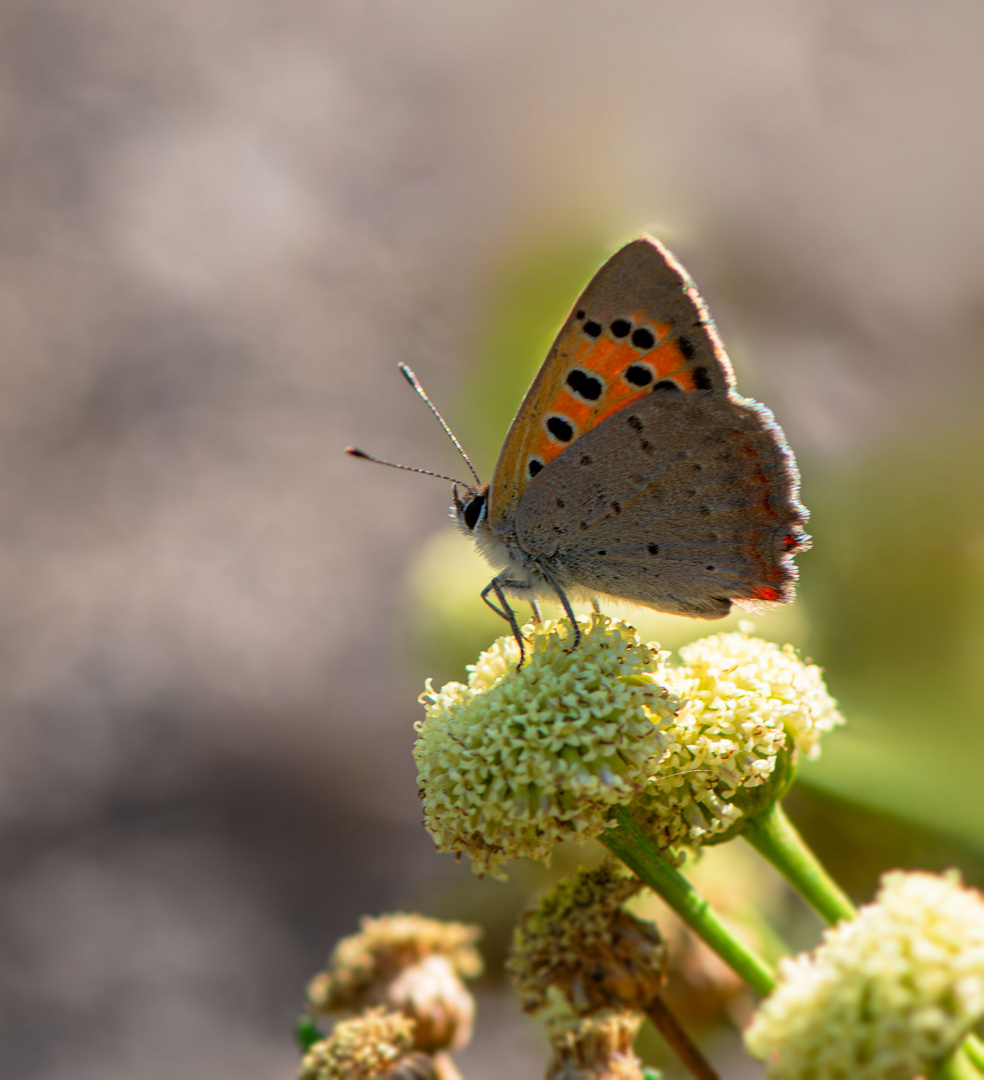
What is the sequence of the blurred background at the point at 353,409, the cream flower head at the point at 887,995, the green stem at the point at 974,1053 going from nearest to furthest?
the cream flower head at the point at 887,995 → the green stem at the point at 974,1053 → the blurred background at the point at 353,409

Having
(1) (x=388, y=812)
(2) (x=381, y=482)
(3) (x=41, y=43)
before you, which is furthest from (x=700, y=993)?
(3) (x=41, y=43)

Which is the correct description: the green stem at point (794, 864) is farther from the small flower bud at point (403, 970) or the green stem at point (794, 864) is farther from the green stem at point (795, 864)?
the small flower bud at point (403, 970)

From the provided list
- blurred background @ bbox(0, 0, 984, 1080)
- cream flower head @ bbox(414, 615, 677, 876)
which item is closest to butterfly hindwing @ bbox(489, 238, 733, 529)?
cream flower head @ bbox(414, 615, 677, 876)

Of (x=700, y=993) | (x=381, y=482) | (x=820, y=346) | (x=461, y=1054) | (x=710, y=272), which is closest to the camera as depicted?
(x=700, y=993)

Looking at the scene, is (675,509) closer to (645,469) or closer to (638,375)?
(645,469)

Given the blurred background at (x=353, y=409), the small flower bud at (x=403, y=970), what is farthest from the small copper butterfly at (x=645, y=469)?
the small flower bud at (x=403, y=970)

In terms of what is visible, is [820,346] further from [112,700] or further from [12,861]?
[12,861]
